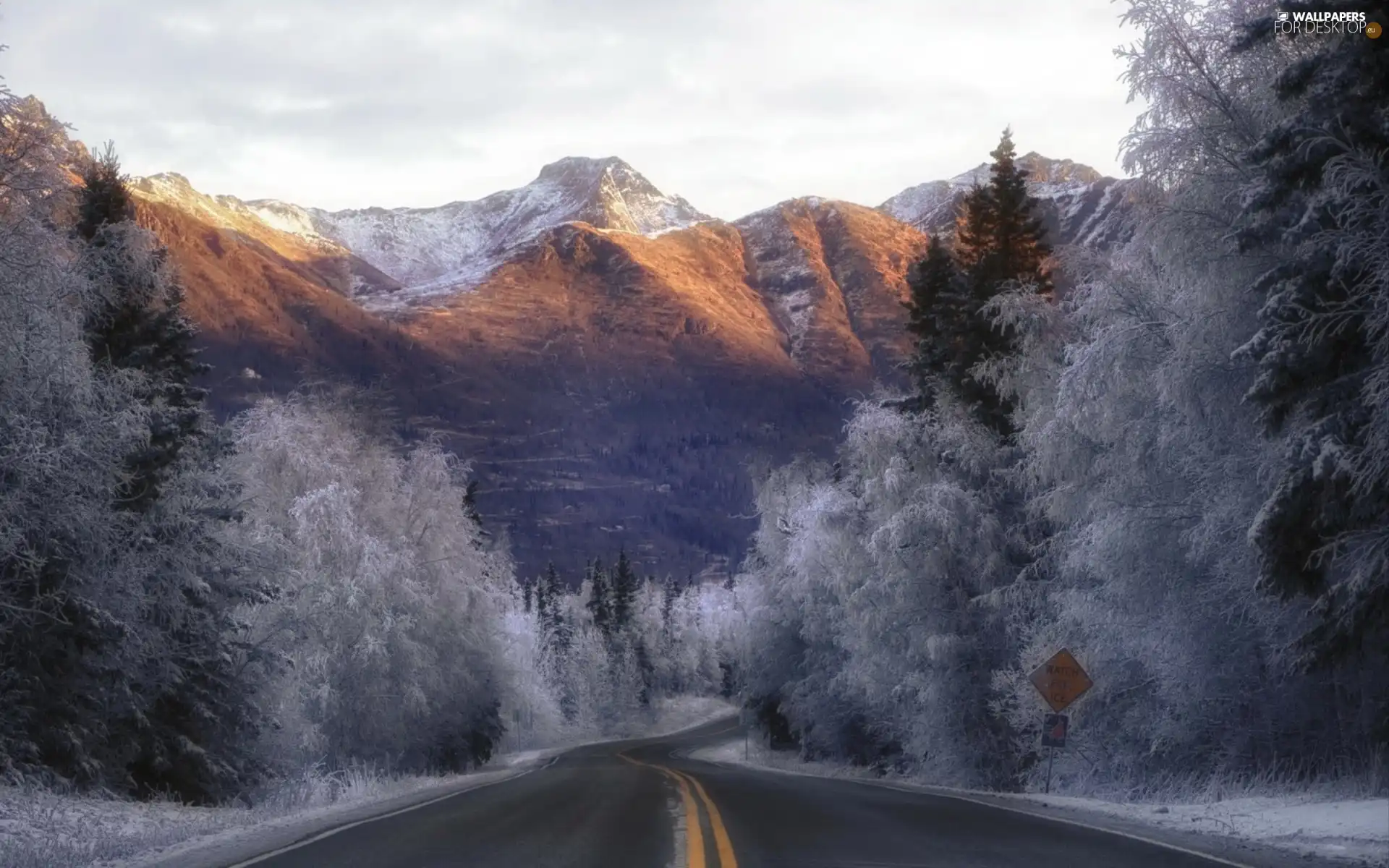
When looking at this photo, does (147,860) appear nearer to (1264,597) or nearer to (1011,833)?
(1011,833)

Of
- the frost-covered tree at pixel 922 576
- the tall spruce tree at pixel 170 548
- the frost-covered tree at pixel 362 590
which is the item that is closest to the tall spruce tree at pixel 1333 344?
the frost-covered tree at pixel 922 576

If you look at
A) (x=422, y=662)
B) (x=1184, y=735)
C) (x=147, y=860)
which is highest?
(x=147, y=860)

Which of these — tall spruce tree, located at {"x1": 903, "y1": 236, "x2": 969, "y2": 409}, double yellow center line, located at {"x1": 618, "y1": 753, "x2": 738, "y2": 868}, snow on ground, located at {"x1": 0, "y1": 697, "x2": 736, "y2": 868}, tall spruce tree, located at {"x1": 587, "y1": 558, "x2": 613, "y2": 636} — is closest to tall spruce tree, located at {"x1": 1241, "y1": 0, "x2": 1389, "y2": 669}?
double yellow center line, located at {"x1": 618, "y1": 753, "x2": 738, "y2": 868}

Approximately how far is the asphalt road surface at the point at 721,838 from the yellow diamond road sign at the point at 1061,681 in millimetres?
2445

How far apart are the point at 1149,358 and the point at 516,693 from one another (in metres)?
44.8

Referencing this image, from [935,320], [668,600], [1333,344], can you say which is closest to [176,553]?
[1333,344]

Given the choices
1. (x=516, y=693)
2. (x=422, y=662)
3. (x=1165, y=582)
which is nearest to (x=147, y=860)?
(x=1165, y=582)

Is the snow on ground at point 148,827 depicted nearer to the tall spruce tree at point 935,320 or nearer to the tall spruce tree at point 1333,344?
the tall spruce tree at point 1333,344

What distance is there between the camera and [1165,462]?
61.6ft

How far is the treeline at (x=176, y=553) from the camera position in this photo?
14.6 metres

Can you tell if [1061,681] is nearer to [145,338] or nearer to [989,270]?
[989,270]

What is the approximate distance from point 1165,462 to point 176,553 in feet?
57.1

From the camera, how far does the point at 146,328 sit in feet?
73.1

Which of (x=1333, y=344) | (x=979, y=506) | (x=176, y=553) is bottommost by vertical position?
(x=176, y=553)
